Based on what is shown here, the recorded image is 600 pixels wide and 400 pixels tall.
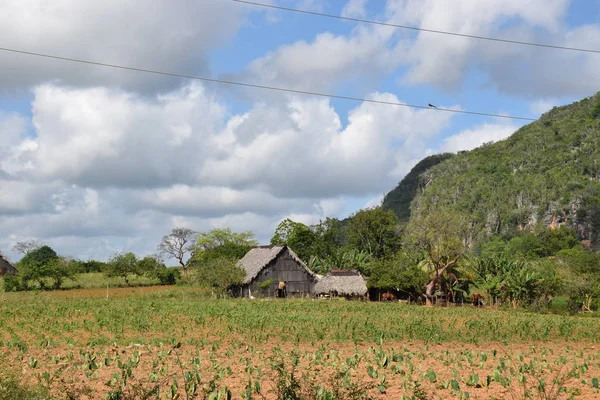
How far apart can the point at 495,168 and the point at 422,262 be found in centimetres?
9339

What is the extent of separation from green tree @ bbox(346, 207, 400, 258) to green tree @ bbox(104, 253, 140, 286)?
1045 inches

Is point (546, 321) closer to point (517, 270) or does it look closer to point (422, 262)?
point (517, 270)

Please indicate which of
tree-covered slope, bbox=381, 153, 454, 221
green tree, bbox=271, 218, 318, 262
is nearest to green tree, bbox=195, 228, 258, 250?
green tree, bbox=271, 218, 318, 262

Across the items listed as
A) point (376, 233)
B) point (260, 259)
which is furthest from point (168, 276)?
point (376, 233)

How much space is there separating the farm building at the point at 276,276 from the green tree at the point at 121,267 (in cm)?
1897

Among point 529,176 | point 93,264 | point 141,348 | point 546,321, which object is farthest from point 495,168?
point 141,348

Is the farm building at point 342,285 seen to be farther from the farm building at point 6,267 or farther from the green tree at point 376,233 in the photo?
the farm building at point 6,267

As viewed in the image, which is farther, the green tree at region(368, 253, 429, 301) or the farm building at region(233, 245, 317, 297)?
the farm building at region(233, 245, 317, 297)

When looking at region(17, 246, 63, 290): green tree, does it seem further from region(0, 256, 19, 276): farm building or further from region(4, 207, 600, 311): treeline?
region(0, 256, 19, 276): farm building

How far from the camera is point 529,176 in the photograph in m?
126

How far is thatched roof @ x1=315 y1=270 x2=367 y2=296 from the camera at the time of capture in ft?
171

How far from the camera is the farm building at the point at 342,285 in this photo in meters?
52.0

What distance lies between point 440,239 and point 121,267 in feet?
119

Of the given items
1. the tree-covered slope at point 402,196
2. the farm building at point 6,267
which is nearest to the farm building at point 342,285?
the farm building at point 6,267
